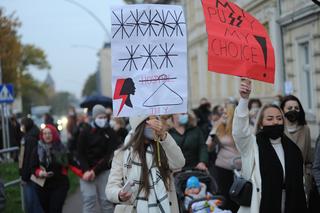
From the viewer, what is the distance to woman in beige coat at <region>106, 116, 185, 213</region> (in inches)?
197

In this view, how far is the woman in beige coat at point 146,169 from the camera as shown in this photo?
501 centimetres

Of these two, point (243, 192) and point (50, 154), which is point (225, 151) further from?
point (243, 192)

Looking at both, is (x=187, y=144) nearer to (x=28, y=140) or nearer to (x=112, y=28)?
(x=28, y=140)

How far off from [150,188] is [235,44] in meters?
1.45

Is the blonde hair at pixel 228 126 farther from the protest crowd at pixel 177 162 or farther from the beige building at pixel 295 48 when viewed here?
the beige building at pixel 295 48

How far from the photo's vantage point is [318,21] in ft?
47.6

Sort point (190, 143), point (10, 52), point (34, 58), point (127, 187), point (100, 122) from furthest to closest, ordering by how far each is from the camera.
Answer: point (34, 58), point (10, 52), point (190, 143), point (100, 122), point (127, 187)

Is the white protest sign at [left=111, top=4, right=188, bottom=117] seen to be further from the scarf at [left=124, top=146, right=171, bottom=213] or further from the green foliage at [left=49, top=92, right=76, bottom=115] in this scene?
the green foliage at [left=49, top=92, right=76, bottom=115]

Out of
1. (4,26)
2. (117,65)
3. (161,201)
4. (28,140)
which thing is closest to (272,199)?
(161,201)

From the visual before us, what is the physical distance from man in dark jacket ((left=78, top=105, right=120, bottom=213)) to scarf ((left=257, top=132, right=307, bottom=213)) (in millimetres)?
3337

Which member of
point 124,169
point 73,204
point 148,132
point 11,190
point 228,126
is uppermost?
point 148,132

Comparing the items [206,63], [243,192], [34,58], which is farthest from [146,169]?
[34,58]

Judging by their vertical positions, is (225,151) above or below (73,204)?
above

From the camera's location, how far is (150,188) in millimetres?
5039
